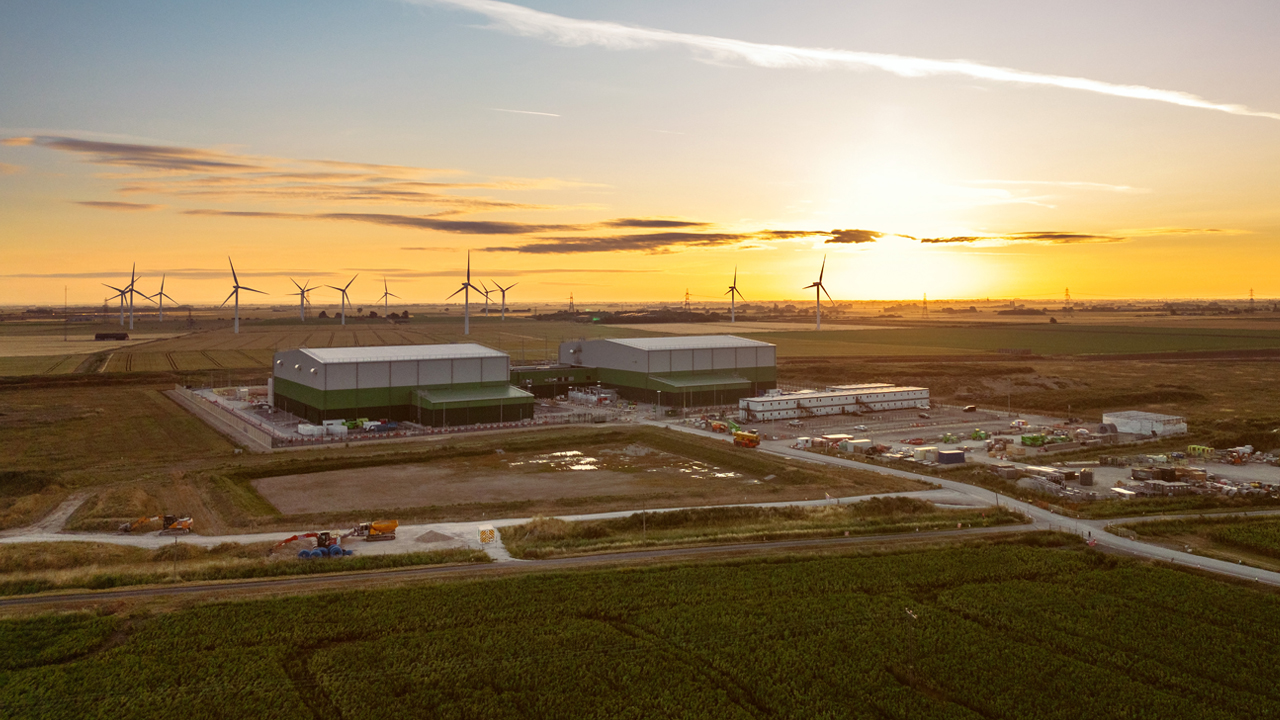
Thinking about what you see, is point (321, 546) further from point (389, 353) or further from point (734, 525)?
point (389, 353)

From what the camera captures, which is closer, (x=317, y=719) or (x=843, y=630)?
(x=317, y=719)

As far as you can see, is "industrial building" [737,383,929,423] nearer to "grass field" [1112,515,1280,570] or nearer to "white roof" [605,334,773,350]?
"white roof" [605,334,773,350]

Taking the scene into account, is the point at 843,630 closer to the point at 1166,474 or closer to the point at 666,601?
the point at 666,601

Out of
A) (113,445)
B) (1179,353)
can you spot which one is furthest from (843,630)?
(1179,353)

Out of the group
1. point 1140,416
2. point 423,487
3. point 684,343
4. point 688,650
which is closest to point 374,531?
Answer: point 423,487

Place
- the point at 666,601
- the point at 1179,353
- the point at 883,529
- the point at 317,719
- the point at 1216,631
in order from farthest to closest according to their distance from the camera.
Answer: the point at 1179,353 → the point at 883,529 → the point at 666,601 → the point at 1216,631 → the point at 317,719

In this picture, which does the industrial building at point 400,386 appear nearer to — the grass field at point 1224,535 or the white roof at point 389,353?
the white roof at point 389,353
